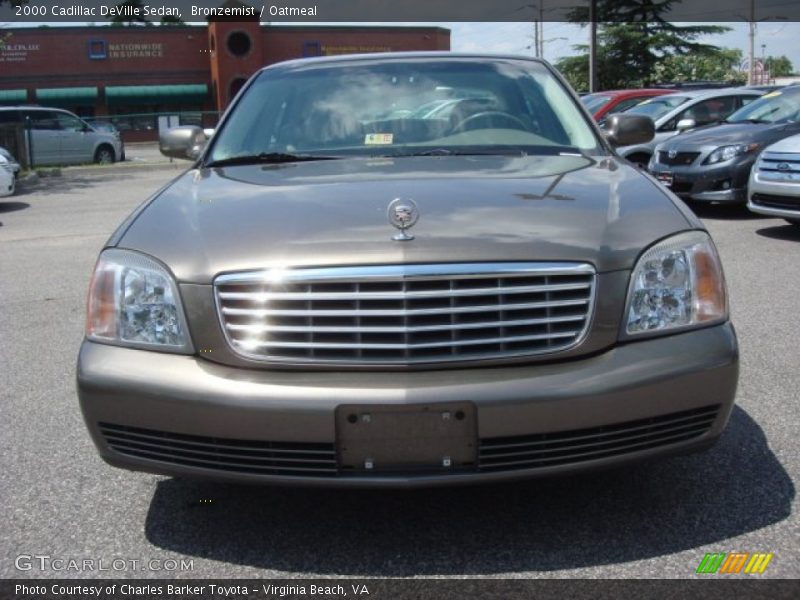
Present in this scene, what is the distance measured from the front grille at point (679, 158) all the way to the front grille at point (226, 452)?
9.26 m

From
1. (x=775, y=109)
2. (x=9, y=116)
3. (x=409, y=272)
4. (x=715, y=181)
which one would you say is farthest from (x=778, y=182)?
(x=9, y=116)

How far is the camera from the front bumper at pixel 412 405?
2693 millimetres

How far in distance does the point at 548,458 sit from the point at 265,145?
211 cm

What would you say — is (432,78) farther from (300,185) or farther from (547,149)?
(300,185)

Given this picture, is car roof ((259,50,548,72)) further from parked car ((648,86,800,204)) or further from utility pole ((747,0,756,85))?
utility pole ((747,0,756,85))

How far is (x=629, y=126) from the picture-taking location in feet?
15.8

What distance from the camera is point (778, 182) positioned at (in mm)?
9141

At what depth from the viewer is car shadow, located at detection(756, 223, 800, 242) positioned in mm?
9466

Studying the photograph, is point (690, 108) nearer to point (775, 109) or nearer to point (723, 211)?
point (775, 109)

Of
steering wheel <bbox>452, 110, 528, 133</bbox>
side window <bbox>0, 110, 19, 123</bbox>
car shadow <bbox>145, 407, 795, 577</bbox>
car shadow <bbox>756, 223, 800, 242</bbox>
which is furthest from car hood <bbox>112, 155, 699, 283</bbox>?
side window <bbox>0, 110, 19, 123</bbox>

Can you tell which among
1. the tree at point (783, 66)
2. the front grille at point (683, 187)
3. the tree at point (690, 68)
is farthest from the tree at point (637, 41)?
the tree at point (783, 66)

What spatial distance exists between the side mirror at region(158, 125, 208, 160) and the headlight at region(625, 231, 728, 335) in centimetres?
284

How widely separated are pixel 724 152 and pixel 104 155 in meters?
19.7

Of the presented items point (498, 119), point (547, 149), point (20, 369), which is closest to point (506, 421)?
point (547, 149)
